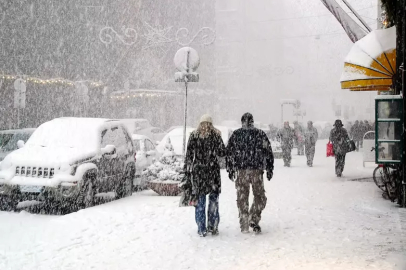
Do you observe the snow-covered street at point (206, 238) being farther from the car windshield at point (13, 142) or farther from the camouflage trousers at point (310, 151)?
the camouflage trousers at point (310, 151)

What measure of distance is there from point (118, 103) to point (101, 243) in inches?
1286

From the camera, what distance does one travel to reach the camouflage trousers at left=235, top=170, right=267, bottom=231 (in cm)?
801

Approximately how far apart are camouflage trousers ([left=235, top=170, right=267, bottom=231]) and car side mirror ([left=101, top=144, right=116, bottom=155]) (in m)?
4.30

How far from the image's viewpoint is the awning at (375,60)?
10953 mm

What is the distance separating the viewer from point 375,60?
11.1m

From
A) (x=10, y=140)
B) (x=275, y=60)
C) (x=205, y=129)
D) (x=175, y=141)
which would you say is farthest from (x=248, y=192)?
(x=275, y=60)

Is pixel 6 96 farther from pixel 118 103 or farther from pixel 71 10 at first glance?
pixel 118 103

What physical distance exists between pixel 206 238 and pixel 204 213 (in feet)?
1.21

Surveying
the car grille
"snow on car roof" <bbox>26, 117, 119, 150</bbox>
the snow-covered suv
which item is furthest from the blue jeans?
"snow on car roof" <bbox>26, 117, 119, 150</bbox>

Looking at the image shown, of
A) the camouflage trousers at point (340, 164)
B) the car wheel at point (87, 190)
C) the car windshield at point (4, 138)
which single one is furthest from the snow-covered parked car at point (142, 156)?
the camouflage trousers at point (340, 164)

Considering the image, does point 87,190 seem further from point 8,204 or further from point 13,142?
point 13,142

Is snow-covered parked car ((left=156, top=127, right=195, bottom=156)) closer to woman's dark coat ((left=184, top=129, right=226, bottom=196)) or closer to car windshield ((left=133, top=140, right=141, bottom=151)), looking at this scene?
car windshield ((left=133, top=140, right=141, bottom=151))

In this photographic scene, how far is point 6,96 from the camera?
94.5 feet

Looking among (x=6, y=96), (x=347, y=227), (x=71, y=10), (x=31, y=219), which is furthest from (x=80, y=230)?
(x=71, y=10)
